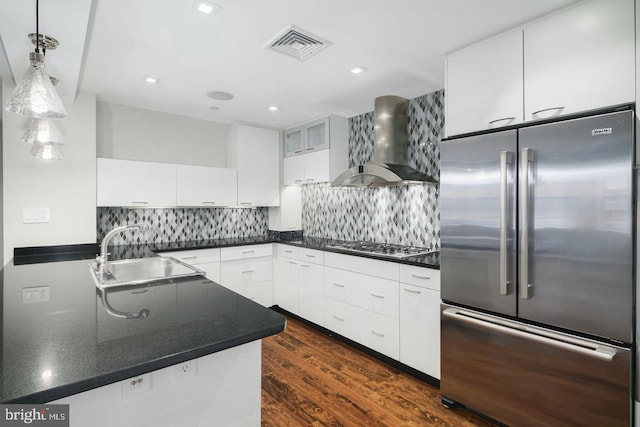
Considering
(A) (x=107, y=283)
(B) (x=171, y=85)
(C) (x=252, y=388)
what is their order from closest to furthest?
(C) (x=252, y=388) < (A) (x=107, y=283) < (B) (x=171, y=85)

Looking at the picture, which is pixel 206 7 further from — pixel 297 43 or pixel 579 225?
pixel 579 225

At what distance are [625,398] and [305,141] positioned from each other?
137 inches

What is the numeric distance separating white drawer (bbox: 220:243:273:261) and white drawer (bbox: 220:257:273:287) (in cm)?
5

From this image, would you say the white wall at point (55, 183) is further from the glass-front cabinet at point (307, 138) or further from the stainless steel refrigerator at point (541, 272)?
the stainless steel refrigerator at point (541, 272)

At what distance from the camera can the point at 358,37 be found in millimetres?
2104

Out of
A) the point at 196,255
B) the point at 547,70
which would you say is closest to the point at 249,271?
the point at 196,255

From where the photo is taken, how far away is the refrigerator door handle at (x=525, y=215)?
183 centimetres

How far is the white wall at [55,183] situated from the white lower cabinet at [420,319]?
2858mm

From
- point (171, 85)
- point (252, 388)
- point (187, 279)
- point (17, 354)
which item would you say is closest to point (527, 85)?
point (252, 388)

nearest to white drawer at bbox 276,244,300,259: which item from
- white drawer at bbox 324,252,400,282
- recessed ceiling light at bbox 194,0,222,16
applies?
white drawer at bbox 324,252,400,282

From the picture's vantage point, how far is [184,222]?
13.1 feet

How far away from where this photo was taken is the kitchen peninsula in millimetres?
857

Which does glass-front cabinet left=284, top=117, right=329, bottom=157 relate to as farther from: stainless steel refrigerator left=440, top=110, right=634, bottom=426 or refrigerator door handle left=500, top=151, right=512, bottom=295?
refrigerator door handle left=500, top=151, right=512, bottom=295

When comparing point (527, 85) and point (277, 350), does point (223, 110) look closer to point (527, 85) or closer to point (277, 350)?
point (277, 350)
